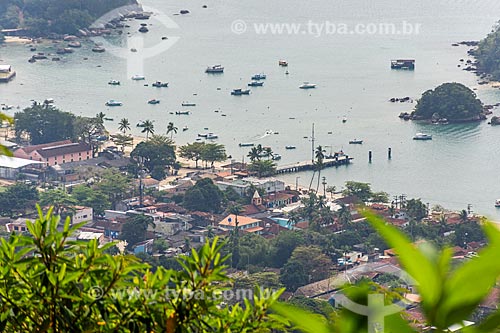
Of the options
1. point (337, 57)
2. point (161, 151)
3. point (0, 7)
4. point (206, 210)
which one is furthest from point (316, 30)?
point (206, 210)

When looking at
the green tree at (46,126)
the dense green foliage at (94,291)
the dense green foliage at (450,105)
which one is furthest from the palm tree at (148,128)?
the dense green foliage at (94,291)

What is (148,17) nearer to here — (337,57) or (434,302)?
(337,57)

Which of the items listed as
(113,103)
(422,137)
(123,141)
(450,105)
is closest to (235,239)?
(123,141)

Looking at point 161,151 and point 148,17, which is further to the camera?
point 148,17

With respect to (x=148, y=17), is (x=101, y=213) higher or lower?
lower

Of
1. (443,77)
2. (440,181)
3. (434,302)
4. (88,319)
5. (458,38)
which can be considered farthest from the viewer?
(458,38)

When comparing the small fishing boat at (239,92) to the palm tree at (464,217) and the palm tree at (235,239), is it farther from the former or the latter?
the palm tree at (464,217)

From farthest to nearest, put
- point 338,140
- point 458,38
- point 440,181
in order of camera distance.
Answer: point 458,38, point 338,140, point 440,181
